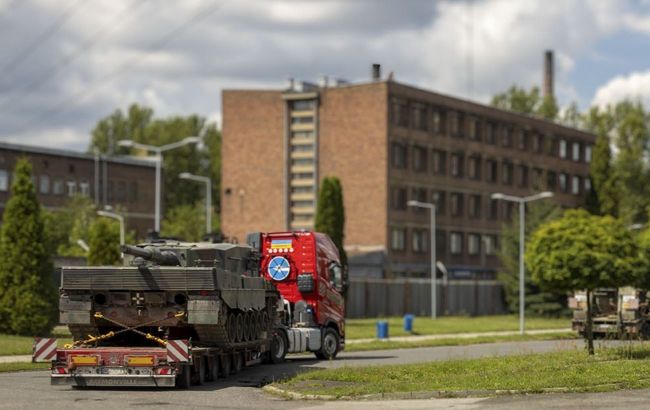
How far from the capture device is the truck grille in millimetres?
23578

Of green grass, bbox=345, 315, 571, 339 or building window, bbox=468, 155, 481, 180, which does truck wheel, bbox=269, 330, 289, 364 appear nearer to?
green grass, bbox=345, 315, 571, 339

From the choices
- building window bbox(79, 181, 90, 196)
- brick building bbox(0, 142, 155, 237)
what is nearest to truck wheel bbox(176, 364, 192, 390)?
brick building bbox(0, 142, 155, 237)

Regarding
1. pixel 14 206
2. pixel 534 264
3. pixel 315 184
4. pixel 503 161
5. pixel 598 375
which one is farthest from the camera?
pixel 503 161

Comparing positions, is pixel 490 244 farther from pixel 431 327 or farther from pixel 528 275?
pixel 431 327

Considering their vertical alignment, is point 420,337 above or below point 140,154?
below

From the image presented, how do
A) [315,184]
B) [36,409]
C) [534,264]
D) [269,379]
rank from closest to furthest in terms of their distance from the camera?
[36,409]
[269,379]
[534,264]
[315,184]

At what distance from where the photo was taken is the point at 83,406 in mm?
19594

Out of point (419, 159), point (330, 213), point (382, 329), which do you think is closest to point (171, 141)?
point (419, 159)

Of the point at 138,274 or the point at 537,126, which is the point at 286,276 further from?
the point at 537,126

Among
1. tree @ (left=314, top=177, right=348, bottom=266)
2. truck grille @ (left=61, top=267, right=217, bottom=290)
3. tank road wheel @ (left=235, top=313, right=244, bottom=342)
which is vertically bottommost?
tank road wheel @ (left=235, top=313, right=244, bottom=342)

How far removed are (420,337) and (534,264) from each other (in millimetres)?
6730

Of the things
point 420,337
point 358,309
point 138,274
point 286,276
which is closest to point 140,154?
point 358,309

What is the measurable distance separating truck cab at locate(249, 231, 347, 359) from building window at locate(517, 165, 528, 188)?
2813 inches

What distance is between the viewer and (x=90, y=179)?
105 m
